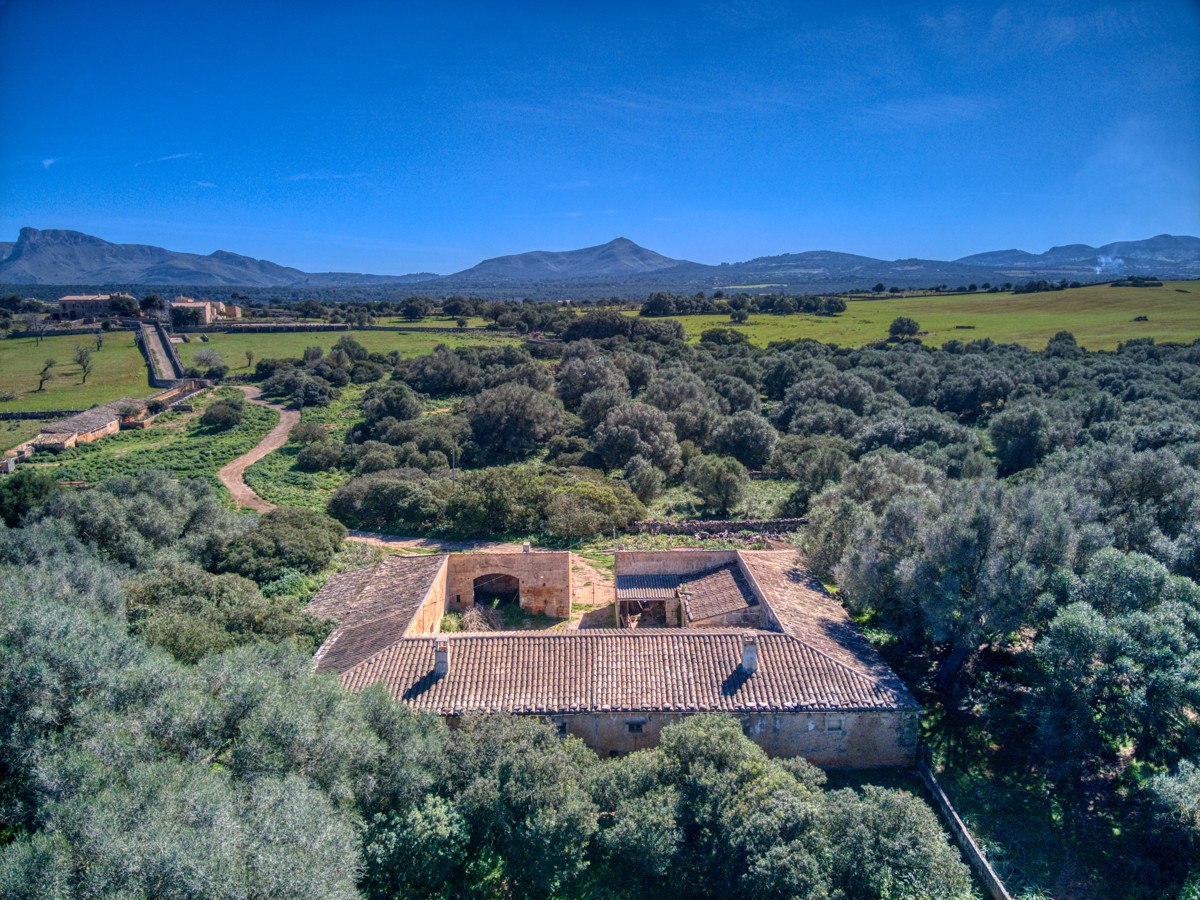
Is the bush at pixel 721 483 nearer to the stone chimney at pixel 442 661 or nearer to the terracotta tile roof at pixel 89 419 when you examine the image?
the stone chimney at pixel 442 661

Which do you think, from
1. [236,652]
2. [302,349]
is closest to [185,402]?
[302,349]

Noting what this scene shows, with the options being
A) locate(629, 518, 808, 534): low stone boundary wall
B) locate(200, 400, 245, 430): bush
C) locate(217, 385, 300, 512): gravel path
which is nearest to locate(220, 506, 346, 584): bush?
locate(217, 385, 300, 512): gravel path

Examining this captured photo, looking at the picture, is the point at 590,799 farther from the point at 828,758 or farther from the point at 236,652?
the point at 236,652

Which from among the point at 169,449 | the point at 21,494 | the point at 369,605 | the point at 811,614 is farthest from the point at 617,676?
the point at 169,449

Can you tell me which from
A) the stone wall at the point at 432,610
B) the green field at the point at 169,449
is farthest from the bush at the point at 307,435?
the stone wall at the point at 432,610

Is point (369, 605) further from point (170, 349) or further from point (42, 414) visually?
point (170, 349)

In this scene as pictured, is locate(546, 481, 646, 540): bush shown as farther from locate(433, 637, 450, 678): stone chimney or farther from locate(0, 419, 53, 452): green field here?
locate(0, 419, 53, 452): green field
